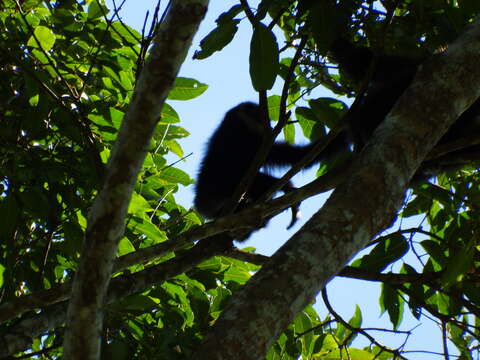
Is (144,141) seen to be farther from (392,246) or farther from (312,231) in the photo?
(392,246)

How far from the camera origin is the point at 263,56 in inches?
79.0

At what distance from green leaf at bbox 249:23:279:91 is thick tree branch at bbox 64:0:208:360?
0.64 meters

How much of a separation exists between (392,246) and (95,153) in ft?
4.22

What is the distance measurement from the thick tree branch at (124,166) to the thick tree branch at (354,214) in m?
0.27

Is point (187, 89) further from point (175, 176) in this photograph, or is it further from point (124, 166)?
point (124, 166)

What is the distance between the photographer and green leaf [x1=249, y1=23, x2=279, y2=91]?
200 cm

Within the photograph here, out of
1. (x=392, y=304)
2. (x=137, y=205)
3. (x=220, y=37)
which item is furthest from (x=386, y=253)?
(x=220, y=37)

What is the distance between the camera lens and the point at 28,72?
2.19m

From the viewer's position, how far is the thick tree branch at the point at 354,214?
1.27 m

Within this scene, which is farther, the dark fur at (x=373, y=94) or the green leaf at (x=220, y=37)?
the dark fur at (x=373, y=94)

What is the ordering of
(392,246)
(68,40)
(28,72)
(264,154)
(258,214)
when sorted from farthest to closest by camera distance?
(68,40)
(392,246)
(264,154)
(28,72)
(258,214)

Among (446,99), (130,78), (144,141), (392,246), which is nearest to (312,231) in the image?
(144,141)

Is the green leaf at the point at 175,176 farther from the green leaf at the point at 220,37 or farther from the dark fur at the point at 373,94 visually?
the green leaf at the point at 220,37

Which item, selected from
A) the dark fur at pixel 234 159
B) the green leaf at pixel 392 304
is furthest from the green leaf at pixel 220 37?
the dark fur at pixel 234 159
